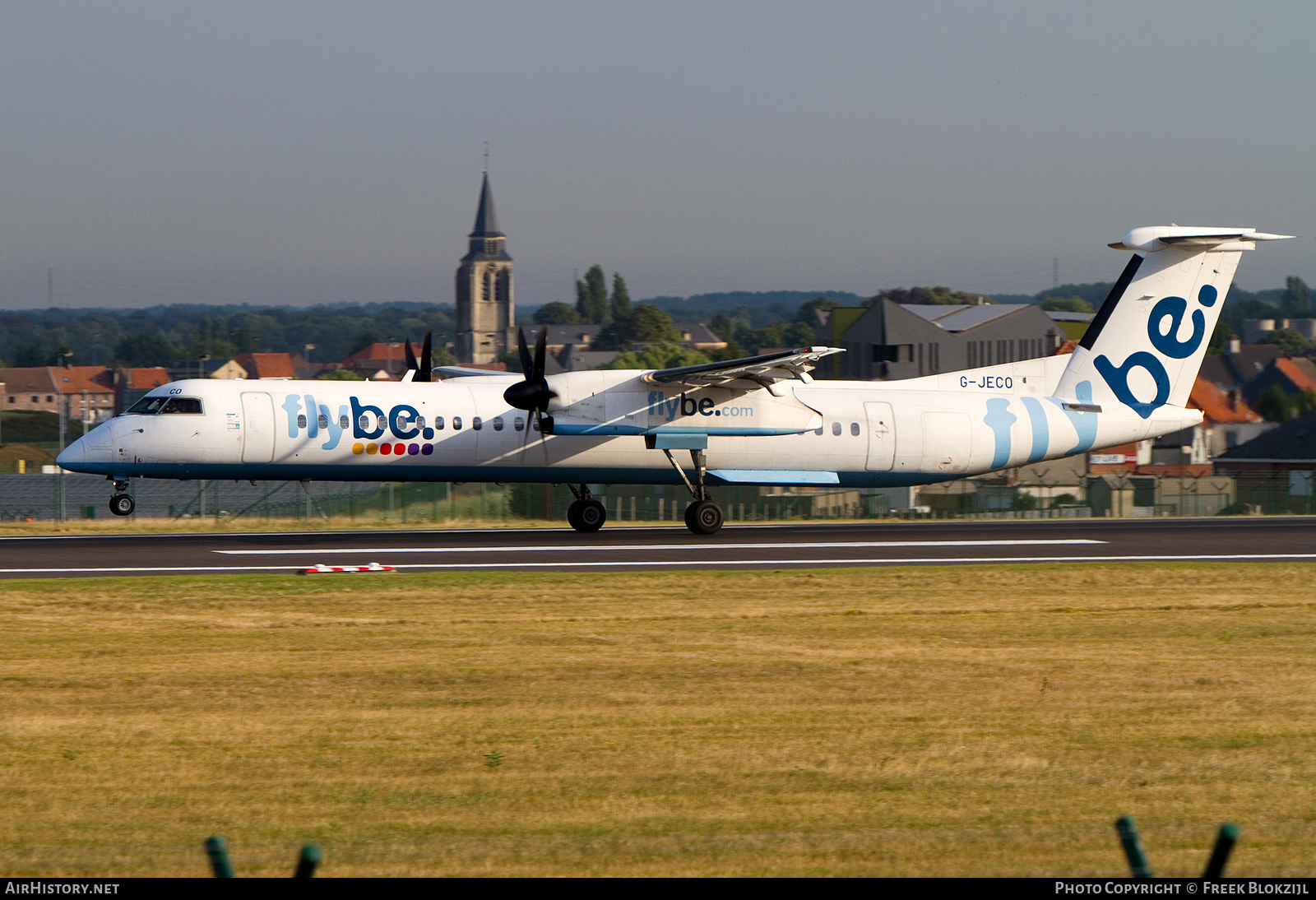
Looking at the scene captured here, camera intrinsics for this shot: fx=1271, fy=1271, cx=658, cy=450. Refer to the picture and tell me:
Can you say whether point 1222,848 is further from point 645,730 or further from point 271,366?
point 271,366

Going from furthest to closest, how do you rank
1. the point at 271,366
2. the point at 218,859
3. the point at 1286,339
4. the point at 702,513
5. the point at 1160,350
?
the point at 1286,339
the point at 271,366
the point at 1160,350
the point at 702,513
the point at 218,859

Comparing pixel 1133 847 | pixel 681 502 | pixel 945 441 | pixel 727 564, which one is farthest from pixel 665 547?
pixel 1133 847

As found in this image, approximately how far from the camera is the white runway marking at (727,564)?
22.1 meters

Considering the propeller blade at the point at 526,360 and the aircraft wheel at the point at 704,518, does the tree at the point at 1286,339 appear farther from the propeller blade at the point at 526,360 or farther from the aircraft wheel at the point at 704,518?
the propeller blade at the point at 526,360

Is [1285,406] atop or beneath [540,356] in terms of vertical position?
atop

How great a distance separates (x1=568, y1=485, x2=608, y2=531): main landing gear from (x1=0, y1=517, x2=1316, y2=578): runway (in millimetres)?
328

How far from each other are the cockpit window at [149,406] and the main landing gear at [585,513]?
898 cm

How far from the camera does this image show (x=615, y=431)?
2727 cm

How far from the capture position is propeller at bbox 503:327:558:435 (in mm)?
26312

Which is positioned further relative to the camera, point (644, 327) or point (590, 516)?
point (644, 327)

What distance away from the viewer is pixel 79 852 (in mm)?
8031

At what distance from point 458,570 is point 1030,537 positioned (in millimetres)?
13904

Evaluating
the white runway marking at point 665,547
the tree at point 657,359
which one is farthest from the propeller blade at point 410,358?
the tree at point 657,359

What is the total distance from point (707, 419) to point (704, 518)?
2371 millimetres
